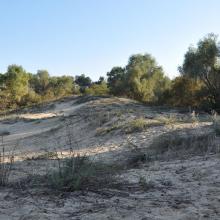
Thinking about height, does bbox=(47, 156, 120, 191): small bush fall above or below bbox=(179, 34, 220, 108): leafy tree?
below

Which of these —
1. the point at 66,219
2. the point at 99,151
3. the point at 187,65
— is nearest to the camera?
the point at 66,219

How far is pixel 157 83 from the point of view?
4731 centimetres

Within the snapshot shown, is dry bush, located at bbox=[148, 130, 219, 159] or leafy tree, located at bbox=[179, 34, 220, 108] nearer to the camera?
dry bush, located at bbox=[148, 130, 219, 159]

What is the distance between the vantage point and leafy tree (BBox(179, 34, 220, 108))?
35.3 m

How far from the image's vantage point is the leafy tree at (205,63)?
1391 inches

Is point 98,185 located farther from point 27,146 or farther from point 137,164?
point 27,146

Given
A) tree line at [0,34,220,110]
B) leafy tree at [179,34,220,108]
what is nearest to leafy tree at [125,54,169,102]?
tree line at [0,34,220,110]

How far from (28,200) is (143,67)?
4446cm

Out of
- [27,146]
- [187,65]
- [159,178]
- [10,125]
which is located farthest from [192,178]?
[187,65]

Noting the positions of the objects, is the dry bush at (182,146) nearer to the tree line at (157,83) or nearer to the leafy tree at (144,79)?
A: the tree line at (157,83)

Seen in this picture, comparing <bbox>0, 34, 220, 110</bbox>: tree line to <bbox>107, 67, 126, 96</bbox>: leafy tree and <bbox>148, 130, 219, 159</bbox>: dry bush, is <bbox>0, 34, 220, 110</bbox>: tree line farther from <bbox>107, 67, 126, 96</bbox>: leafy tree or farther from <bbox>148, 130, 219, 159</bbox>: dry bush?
<bbox>148, 130, 219, 159</bbox>: dry bush

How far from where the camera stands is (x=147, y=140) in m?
11.1

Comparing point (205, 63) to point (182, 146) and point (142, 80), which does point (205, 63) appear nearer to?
point (142, 80)


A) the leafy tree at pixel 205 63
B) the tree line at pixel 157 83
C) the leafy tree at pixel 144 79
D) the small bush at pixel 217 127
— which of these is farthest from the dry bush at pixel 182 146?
the leafy tree at pixel 144 79
